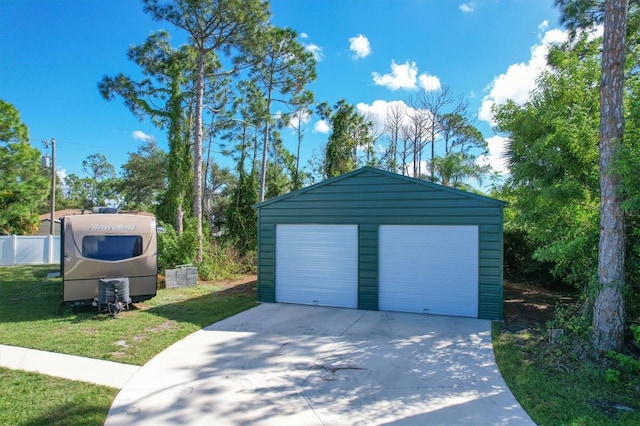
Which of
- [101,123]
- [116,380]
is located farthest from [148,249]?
[101,123]

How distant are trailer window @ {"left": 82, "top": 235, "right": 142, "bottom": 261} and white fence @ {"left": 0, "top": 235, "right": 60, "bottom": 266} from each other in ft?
36.1

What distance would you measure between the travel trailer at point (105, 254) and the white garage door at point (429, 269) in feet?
15.8

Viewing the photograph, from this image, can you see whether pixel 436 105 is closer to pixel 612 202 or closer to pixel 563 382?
pixel 612 202

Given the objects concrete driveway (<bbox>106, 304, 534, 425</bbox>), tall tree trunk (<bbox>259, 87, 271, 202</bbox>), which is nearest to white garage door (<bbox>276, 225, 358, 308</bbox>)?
concrete driveway (<bbox>106, 304, 534, 425</bbox>)

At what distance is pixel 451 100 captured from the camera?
1658cm

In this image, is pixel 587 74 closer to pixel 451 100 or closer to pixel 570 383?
pixel 570 383

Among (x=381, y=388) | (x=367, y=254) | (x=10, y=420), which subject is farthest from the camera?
(x=367, y=254)

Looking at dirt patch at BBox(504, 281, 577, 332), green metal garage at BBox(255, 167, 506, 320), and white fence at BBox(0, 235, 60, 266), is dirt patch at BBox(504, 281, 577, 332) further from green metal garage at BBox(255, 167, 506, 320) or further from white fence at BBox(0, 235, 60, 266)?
white fence at BBox(0, 235, 60, 266)

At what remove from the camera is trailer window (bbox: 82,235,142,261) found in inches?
271

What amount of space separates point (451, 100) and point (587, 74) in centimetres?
1117

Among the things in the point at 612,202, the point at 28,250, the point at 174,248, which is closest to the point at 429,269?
the point at 612,202

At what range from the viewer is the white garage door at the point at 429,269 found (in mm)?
6770

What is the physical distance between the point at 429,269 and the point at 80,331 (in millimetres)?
6120

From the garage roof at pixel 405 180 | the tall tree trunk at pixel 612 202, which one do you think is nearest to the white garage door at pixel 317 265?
the garage roof at pixel 405 180
